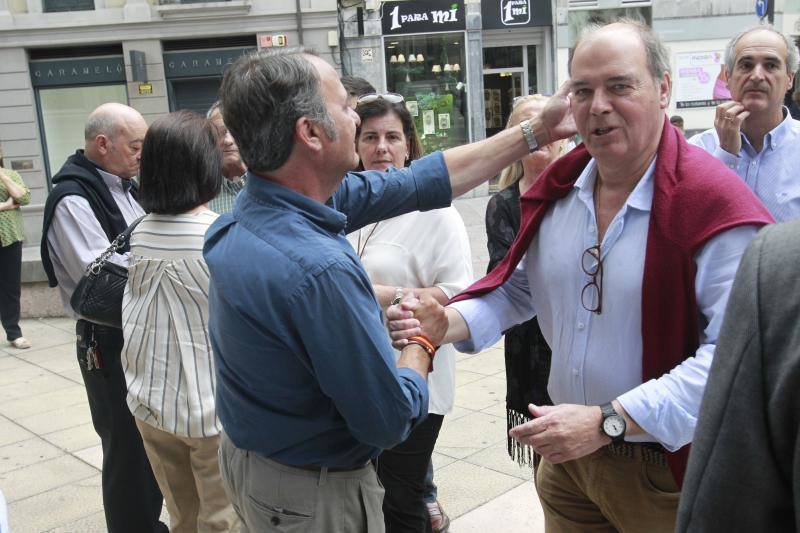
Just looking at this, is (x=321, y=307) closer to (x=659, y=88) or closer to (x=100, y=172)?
(x=659, y=88)

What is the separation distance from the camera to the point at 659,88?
2.06 meters

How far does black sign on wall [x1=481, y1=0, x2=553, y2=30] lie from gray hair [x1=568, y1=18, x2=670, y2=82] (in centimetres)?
1397

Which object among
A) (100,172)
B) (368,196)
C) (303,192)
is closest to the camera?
(303,192)

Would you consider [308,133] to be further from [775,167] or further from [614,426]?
[775,167]

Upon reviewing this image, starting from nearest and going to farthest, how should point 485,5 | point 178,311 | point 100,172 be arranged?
1. point 178,311
2. point 100,172
3. point 485,5

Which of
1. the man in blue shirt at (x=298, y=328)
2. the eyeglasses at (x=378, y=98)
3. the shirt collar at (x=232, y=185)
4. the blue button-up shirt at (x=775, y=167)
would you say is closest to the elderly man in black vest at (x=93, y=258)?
the shirt collar at (x=232, y=185)

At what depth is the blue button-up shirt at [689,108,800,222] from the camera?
339 cm

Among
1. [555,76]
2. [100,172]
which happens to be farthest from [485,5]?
[100,172]

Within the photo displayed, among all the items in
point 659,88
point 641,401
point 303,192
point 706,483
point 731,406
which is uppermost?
point 659,88

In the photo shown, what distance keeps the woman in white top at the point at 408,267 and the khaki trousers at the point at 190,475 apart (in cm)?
64

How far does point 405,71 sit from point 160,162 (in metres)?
13.5

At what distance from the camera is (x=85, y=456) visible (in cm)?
480

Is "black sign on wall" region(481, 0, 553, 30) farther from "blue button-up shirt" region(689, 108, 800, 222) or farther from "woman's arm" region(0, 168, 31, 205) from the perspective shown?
"blue button-up shirt" region(689, 108, 800, 222)

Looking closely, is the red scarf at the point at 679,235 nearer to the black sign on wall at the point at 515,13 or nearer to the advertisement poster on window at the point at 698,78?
the black sign on wall at the point at 515,13
